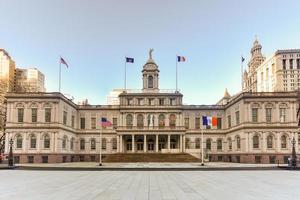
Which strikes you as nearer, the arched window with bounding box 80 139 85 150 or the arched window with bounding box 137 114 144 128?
the arched window with bounding box 80 139 85 150

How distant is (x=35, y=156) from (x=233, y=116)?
127 feet

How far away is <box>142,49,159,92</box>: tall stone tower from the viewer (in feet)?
251

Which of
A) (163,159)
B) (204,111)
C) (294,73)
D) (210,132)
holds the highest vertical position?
(294,73)

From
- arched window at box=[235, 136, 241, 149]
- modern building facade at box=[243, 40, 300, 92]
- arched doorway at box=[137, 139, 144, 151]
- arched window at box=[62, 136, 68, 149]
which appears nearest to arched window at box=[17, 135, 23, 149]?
arched window at box=[62, 136, 68, 149]

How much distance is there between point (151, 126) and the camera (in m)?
71.1

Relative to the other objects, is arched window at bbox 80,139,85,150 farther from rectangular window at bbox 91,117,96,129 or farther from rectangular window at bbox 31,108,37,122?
rectangular window at bbox 31,108,37,122

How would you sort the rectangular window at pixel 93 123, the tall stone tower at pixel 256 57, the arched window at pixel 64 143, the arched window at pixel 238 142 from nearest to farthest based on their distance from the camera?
the arched window at pixel 238 142, the arched window at pixel 64 143, the rectangular window at pixel 93 123, the tall stone tower at pixel 256 57

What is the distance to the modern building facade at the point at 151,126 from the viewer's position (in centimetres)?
5762

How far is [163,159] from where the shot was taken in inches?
2383

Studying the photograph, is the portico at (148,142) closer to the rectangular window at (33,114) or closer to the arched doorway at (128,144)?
the arched doorway at (128,144)

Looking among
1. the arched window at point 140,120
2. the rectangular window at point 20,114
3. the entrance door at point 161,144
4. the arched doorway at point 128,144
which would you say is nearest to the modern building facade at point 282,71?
the entrance door at point 161,144

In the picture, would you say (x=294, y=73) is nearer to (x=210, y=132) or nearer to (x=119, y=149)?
(x=210, y=132)

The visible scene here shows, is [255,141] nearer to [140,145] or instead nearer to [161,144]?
[161,144]

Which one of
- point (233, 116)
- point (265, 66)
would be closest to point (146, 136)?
point (233, 116)
